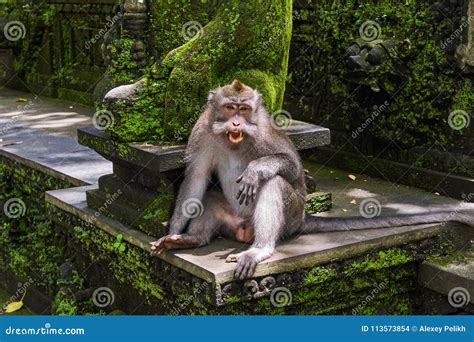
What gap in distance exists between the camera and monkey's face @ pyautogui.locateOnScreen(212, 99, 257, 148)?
464 centimetres

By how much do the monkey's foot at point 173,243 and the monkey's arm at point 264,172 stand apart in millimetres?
401

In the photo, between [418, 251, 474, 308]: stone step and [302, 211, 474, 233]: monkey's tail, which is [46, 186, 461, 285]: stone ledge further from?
[418, 251, 474, 308]: stone step

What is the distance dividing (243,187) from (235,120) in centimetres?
38

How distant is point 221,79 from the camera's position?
5250 millimetres

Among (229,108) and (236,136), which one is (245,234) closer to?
(236,136)

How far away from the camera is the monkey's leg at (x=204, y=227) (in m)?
4.92

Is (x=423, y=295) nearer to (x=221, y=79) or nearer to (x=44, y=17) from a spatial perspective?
(x=221, y=79)

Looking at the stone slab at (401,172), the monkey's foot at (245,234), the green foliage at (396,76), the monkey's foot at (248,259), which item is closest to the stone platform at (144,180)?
the monkey's foot at (245,234)

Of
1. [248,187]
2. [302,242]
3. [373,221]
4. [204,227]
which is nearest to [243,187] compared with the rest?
[248,187]

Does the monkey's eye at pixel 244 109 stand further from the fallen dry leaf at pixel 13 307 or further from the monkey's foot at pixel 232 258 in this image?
the fallen dry leaf at pixel 13 307

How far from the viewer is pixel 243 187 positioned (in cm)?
466

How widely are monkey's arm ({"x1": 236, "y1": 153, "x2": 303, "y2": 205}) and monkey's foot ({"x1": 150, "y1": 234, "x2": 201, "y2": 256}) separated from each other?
0.40m

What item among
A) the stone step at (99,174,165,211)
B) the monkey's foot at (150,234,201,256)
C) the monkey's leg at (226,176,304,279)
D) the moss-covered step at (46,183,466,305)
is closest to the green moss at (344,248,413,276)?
the moss-covered step at (46,183,466,305)

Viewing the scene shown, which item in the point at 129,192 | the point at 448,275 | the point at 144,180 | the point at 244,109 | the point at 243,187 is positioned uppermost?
the point at 244,109
